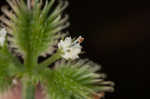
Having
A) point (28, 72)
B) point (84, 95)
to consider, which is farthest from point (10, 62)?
point (84, 95)

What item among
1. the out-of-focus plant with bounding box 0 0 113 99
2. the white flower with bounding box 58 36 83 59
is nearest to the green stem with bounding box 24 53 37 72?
the out-of-focus plant with bounding box 0 0 113 99

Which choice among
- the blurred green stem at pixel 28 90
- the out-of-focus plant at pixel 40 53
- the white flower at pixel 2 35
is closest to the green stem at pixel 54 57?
the out-of-focus plant at pixel 40 53

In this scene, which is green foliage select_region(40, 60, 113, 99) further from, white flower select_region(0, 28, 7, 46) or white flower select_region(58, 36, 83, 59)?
white flower select_region(0, 28, 7, 46)

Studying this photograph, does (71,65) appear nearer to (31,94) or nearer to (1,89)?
(31,94)

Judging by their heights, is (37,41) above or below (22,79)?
above

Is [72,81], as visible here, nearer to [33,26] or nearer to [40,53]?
[40,53]

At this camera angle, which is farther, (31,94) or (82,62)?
(82,62)

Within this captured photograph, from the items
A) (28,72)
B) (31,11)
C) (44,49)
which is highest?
(31,11)
